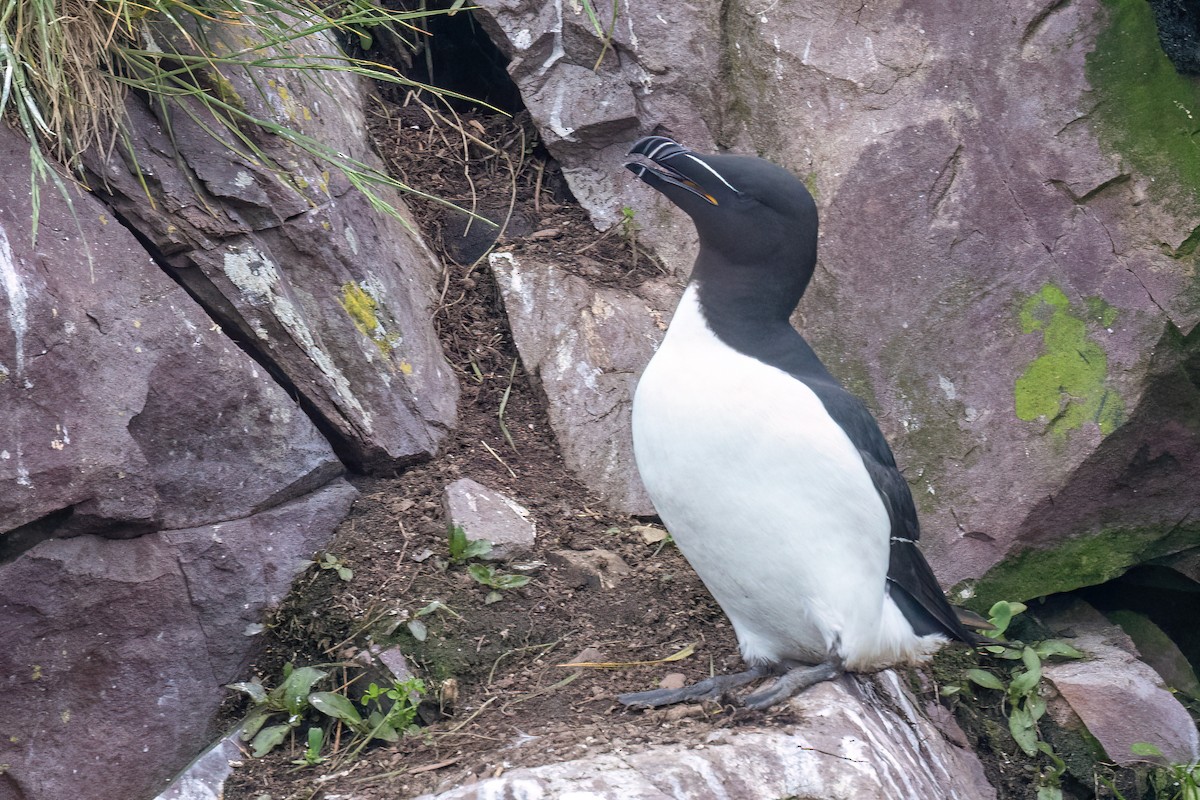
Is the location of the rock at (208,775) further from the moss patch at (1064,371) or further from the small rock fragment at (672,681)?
the moss patch at (1064,371)

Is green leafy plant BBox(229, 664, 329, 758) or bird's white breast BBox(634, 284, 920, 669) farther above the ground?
bird's white breast BBox(634, 284, 920, 669)

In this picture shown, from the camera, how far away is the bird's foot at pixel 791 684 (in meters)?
3.04

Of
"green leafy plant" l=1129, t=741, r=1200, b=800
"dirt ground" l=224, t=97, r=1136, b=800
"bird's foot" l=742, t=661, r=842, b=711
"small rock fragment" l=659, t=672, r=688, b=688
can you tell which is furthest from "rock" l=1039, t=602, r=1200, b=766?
"small rock fragment" l=659, t=672, r=688, b=688

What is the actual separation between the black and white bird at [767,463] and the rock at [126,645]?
1.26 meters

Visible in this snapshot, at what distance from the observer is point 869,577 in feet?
10.3

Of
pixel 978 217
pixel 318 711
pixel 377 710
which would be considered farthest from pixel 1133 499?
pixel 318 711

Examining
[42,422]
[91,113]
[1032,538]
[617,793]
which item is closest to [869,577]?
[617,793]

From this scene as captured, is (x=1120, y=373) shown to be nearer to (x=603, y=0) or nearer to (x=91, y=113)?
(x=603, y=0)

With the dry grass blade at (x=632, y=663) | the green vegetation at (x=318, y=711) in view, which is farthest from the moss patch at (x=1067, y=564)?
the green vegetation at (x=318, y=711)

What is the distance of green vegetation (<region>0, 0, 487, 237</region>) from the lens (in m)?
3.12

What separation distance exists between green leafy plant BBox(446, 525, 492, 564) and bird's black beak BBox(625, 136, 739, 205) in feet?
4.11

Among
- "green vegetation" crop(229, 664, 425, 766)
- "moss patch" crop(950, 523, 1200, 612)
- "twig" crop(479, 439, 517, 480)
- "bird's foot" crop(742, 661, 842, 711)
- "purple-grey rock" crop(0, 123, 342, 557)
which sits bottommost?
"moss patch" crop(950, 523, 1200, 612)

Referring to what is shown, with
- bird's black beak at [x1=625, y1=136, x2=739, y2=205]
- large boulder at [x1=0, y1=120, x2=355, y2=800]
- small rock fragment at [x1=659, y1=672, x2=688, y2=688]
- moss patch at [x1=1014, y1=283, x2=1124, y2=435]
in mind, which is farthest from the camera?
moss patch at [x1=1014, y1=283, x2=1124, y2=435]

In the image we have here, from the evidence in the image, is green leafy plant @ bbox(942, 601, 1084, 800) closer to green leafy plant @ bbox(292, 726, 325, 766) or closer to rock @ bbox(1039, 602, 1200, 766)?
rock @ bbox(1039, 602, 1200, 766)
